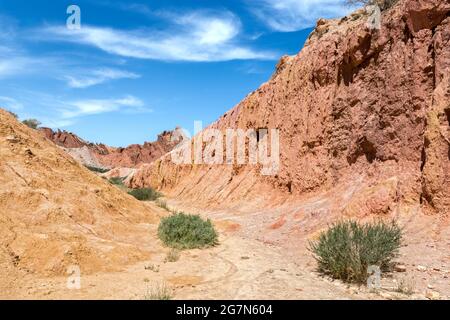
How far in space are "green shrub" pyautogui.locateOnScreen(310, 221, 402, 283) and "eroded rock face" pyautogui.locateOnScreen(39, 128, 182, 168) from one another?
88.5 meters

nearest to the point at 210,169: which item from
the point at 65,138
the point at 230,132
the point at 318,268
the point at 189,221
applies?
the point at 230,132

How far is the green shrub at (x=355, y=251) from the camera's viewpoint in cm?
727

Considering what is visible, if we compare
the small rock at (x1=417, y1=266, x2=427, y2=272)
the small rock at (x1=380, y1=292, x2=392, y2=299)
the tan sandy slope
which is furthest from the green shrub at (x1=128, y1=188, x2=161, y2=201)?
the small rock at (x1=380, y1=292, x2=392, y2=299)

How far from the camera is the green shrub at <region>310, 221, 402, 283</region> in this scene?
7266mm

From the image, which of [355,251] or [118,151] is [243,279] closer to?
[355,251]

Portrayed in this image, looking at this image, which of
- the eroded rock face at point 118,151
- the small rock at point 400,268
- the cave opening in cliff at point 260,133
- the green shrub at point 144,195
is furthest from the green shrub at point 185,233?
the eroded rock face at point 118,151

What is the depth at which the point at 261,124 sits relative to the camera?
2441cm

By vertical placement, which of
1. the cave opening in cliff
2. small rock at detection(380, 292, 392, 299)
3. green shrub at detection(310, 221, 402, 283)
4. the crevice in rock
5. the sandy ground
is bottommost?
small rock at detection(380, 292, 392, 299)

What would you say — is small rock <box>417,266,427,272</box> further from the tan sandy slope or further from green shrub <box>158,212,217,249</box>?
the tan sandy slope

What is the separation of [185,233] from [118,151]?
100 m

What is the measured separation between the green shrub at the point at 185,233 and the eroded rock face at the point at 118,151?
276ft
